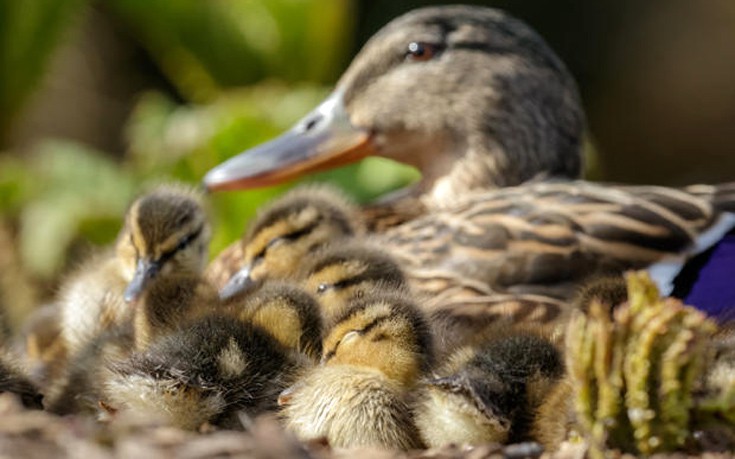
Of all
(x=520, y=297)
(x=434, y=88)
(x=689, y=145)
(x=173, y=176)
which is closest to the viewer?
(x=520, y=297)

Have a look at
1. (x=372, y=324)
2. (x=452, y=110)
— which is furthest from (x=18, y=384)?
(x=452, y=110)

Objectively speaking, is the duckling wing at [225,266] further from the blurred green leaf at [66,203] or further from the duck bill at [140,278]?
the blurred green leaf at [66,203]

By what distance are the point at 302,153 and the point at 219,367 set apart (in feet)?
5.94

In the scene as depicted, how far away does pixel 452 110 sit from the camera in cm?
410

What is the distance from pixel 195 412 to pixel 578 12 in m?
6.15

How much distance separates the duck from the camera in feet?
7.20

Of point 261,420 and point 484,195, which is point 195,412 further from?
point 484,195

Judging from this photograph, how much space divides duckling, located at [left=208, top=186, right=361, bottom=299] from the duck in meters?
0.46

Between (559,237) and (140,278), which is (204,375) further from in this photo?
(559,237)

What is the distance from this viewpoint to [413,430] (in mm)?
2211

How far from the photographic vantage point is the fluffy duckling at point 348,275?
2662 millimetres

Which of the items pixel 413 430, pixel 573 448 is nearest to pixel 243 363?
pixel 413 430

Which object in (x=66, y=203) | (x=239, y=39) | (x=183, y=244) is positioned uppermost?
(x=183, y=244)

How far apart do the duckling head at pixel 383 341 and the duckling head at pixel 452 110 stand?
1651 mm
